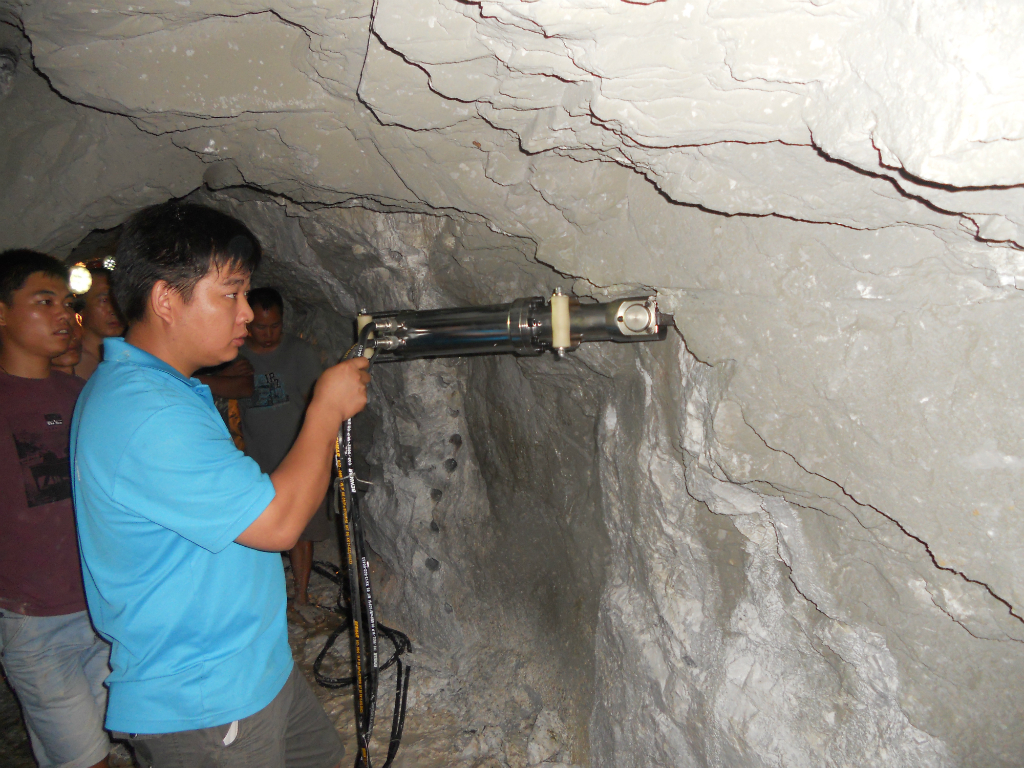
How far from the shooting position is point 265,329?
3.53 m

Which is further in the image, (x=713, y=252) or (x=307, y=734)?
(x=307, y=734)

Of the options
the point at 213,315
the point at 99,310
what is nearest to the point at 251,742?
the point at 213,315

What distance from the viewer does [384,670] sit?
2.98 metres

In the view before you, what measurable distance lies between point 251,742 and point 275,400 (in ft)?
8.21

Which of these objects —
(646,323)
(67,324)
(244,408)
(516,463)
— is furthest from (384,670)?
(646,323)

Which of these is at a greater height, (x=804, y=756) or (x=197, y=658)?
(x=197, y=658)

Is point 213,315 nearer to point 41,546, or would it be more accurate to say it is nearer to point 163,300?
point 163,300

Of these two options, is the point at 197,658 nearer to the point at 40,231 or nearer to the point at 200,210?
the point at 200,210

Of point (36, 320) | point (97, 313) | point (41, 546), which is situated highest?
point (97, 313)

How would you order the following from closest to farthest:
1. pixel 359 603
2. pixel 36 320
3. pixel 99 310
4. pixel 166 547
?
pixel 166 547, pixel 359 603, pixel 36 320, pixel 99 310

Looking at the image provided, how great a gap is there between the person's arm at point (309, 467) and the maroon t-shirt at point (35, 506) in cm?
132

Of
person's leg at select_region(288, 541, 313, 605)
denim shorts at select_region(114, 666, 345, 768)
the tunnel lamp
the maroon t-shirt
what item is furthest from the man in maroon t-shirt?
person's leg at select_region(288, 541, 313, 605)

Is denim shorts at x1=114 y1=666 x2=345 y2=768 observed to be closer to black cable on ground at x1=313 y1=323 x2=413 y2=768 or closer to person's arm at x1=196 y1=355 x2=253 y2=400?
black cable on ground at x1=313 y1=323 x2=413 y2=768

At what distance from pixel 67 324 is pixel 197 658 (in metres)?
1.56
